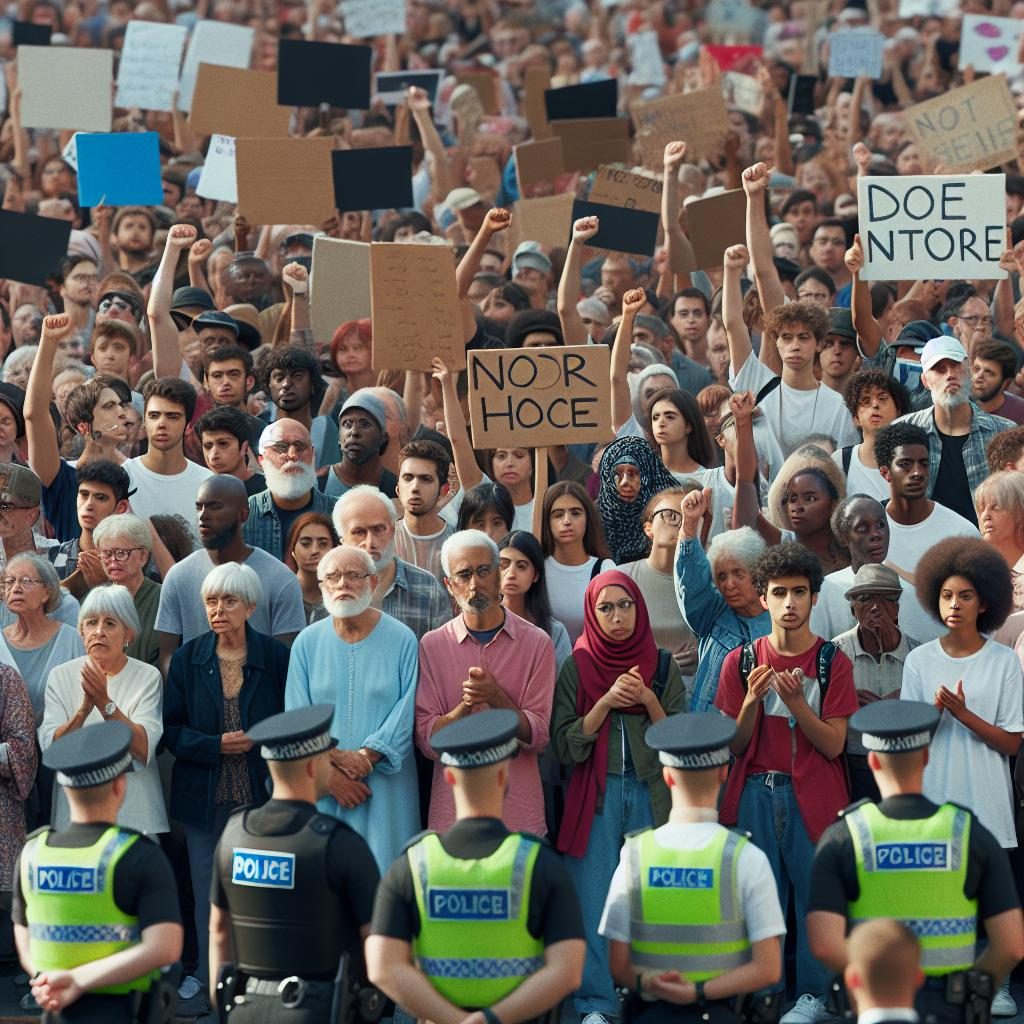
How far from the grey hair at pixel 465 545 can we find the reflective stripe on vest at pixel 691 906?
211 cm

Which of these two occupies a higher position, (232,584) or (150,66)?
→ (150,66)

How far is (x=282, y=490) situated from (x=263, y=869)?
3.11m

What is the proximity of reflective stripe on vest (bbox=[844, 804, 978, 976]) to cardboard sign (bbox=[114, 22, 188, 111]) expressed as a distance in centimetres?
1104

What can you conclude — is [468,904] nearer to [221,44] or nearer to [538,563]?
[538,563]

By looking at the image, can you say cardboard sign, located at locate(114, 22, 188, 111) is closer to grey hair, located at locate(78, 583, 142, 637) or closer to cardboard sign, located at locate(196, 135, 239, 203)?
cardboard sign, located at locate(196, 135, 239, 203)

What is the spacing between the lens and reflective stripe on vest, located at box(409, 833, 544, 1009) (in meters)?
6.16

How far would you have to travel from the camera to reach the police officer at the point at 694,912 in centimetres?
628

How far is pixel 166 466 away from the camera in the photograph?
9.78 meters

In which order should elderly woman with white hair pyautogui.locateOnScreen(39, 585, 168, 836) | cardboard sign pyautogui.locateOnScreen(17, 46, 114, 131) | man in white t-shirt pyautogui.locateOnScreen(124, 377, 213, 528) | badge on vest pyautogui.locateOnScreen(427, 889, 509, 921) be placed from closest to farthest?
badge on vest pyautogui.locateOnScreen(427, 889, 509, 921), elderly woman with white hair pyautogui.locateOnScreen(39, 585, 168, 836), man in white t-shirt pyautogui.locateOnScreen(124, 377, 213, 528), cardboard sign pyautogui.locateOnScreen(17, 46, 114, 131)

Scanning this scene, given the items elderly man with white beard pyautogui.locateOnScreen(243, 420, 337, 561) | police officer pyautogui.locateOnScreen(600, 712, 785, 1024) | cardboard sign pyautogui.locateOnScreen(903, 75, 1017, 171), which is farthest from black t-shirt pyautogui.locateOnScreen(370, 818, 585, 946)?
cardboard sign pyautogui.locateOnScreen(903, 75, 1017, 171)

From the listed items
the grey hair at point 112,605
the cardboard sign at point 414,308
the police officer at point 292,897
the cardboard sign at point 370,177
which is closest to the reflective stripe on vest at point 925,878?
the police officer at point 292,897

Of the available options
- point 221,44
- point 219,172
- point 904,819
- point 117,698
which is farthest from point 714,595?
point 221,44

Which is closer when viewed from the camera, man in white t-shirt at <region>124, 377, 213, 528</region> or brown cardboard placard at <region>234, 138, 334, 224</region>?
man in white t-shirt at <region>124, 377, 213, 528</region>

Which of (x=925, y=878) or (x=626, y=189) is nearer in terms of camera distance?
(x=925, y=878)
